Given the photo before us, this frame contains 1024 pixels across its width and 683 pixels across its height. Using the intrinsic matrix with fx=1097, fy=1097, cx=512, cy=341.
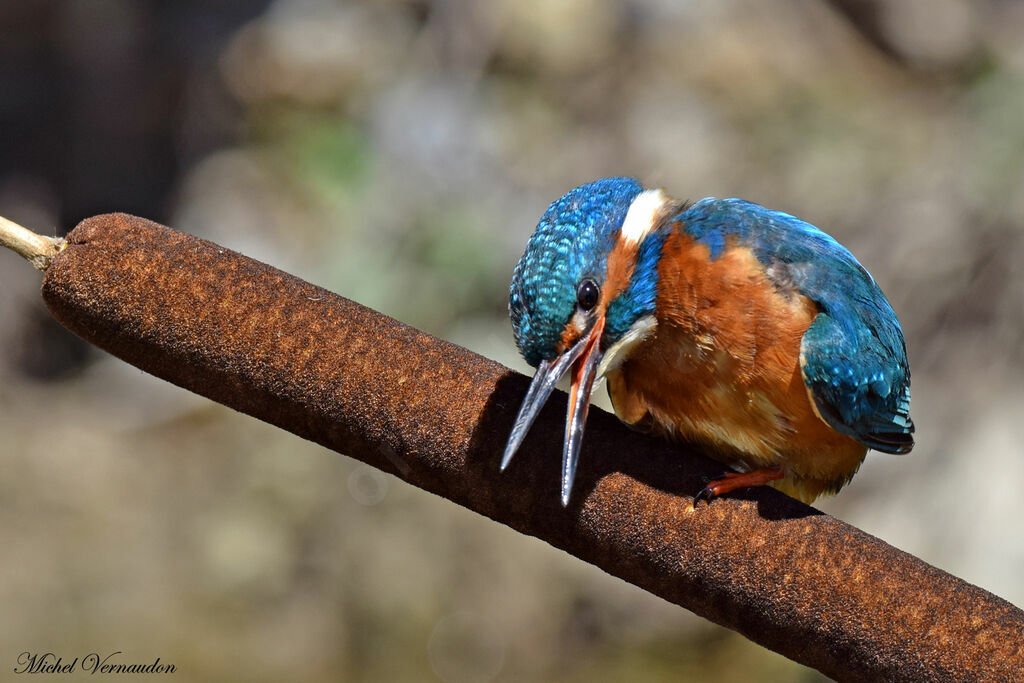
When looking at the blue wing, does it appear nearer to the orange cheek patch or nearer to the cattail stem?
the orange cheek patch

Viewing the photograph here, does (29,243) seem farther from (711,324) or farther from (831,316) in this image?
(831,316)

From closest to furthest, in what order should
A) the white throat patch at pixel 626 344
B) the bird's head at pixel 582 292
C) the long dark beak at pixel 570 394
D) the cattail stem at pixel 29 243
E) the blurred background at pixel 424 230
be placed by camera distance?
the cattail stem at pixel 29 243 → the long dark beak at pixel 570 394 → the bird's head at pixel 582 292 → the white throat patch at pixel 626 344 → the blurred background at pixel 424 230

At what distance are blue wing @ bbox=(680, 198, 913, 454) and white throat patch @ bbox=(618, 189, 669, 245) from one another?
0.24 ft

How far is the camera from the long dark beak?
6.56ft

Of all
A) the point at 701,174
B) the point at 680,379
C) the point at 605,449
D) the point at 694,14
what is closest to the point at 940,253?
the point at 701,174

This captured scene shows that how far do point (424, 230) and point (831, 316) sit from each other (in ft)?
11.1

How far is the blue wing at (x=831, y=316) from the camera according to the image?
8.35 feet

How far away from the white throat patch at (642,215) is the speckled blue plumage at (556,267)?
0.18ft

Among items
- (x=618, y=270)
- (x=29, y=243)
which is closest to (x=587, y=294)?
(x=618, y=270)

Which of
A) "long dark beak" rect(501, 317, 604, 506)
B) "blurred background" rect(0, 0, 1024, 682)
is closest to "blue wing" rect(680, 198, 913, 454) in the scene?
"long dark beak" rect(501, 317, 604, 506)

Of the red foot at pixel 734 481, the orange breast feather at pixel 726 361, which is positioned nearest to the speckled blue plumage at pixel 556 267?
the orange breast feather at pixel 726 361

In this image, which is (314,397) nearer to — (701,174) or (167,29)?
(701,174)

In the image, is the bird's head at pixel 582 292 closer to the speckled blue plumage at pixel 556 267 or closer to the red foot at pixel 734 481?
the speckled blue plumage at pixel 556 267

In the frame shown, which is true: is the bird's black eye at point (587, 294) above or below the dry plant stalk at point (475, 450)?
above
